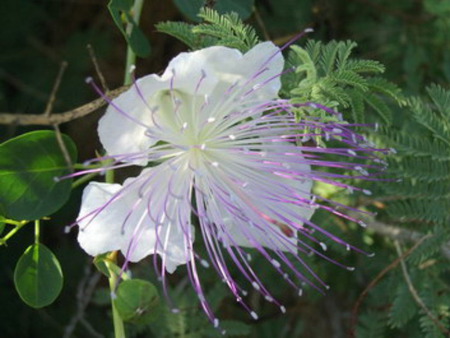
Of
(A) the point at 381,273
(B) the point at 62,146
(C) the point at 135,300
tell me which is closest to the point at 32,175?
(B) the point at 62,146

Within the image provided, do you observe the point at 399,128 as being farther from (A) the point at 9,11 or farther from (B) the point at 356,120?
(A) the point at 9,11

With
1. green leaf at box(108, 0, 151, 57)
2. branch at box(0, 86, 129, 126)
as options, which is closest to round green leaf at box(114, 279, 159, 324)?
branch at box(0, 86, 129, 126)

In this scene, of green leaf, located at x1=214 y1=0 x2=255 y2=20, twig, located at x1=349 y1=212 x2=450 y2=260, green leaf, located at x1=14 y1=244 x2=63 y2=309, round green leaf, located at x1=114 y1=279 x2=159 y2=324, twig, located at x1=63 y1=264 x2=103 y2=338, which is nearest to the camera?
round green leaf, located at x1=114 y1=279 x2=159 y2=324

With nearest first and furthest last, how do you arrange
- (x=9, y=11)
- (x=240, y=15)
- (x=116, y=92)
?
(x=116, y=92) < (x=240, y=15) < (x=9, y=11)

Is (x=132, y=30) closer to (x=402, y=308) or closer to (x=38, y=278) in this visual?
(x=38, y=278)

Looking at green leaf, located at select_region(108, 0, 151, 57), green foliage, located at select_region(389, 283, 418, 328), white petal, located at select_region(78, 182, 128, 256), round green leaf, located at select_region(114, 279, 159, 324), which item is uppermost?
green leaf, located at select_region(108, 0, 151, 57)

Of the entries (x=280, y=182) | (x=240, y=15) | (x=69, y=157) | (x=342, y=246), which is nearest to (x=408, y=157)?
(x=342, y=246)

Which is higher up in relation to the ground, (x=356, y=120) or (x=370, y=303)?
(x=356, y=120)

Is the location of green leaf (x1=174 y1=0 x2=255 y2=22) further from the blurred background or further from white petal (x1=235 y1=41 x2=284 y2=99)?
the blurred background
